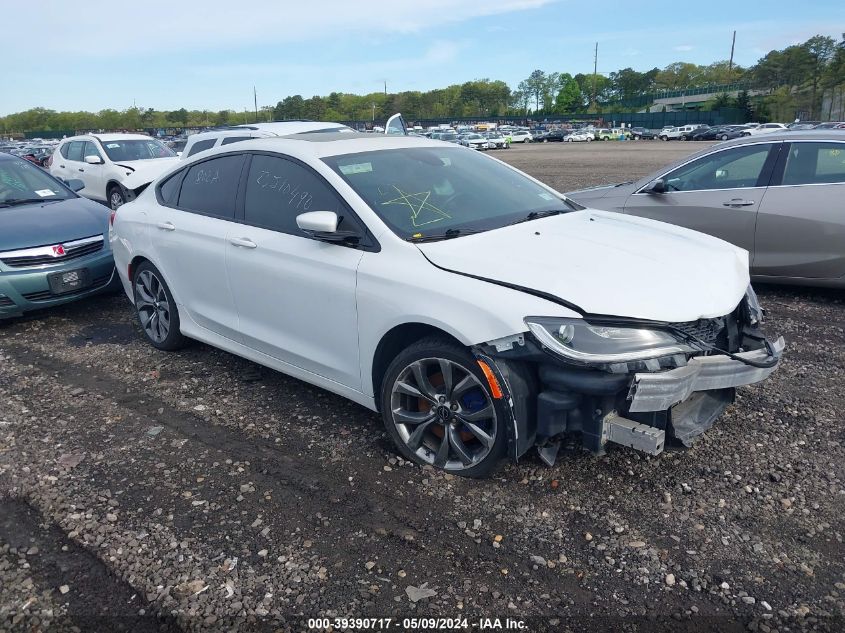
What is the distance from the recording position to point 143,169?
13.0 metres

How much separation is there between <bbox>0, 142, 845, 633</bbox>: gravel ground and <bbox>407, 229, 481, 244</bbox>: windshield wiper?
1.21 m

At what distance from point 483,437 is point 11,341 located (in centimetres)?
494

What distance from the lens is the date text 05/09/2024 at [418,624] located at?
2506 mm

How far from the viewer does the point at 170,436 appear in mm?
4082

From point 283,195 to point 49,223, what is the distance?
3733 millimetres

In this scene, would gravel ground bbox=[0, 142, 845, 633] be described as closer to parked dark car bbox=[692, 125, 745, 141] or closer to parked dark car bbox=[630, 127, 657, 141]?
parked dark car bbox=[692, 125, 745, 141]

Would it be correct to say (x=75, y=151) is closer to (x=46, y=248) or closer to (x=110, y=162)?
(x=110, y=162)

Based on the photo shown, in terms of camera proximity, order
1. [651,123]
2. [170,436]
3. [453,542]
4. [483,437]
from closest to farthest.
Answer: [453,542]
[483,437]
[170,436]
[651,123]

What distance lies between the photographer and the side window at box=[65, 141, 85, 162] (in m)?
14.3

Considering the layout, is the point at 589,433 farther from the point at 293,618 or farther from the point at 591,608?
the point at 293,618

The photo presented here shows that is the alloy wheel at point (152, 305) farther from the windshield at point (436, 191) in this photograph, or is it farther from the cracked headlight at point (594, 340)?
the cracked headlight at point (594, 340)

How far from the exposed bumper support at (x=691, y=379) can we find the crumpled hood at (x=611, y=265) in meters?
0.23

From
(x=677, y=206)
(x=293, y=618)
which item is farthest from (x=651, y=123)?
(x=293, y=618)

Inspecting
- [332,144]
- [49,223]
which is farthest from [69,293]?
[332,144]
